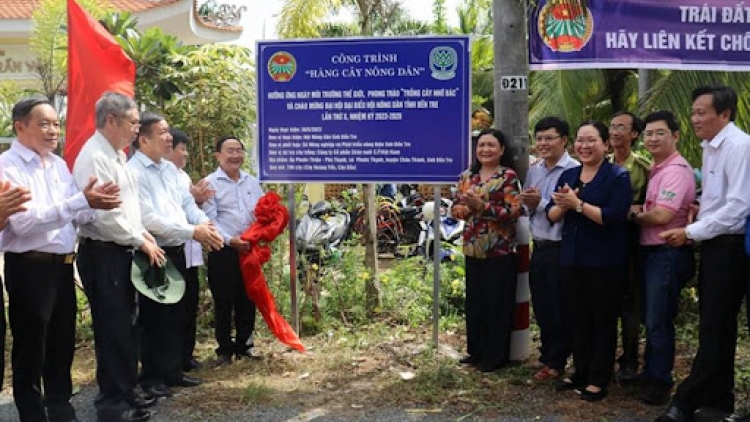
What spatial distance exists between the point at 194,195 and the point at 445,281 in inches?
106

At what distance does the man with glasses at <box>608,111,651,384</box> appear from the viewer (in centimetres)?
457

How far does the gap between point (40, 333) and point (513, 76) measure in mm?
3470

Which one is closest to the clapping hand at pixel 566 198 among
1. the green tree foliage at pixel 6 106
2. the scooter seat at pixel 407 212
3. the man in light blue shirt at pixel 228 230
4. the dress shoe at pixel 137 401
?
the man in light blue shirt at pixel 228 230

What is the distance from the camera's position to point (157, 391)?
15.4 ft

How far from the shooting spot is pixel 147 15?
48.2ft

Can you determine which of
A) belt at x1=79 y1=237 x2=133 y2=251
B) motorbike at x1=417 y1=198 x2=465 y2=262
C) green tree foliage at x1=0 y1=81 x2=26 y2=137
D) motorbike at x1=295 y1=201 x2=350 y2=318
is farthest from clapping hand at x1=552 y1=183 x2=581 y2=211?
green tree foliage at x1=0 y1=81 x2=26 y2=137

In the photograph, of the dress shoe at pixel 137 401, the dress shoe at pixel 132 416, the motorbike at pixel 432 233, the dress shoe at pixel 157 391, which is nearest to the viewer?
the dress shoe at pixel 132 416

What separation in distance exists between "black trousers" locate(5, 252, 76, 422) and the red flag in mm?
1588

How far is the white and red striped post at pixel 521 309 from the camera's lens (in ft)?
17.2

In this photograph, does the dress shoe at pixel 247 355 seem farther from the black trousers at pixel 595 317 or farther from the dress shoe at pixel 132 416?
the black trousers at pixel 595 317

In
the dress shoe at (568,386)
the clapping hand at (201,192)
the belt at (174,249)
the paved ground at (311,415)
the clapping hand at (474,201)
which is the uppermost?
the clapping hand at (201,192)

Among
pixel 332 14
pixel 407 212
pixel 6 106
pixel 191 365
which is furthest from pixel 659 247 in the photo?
pixel 6 106

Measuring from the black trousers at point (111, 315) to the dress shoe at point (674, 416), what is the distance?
2.99m

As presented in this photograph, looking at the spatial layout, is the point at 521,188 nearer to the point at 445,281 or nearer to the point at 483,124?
the point at 445,281
